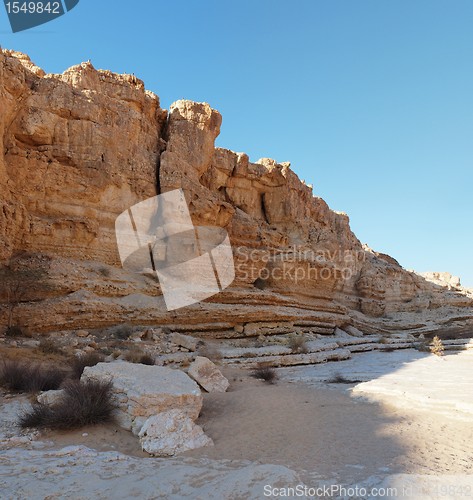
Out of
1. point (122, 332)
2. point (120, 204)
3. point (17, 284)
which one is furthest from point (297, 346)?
point (17, 284)

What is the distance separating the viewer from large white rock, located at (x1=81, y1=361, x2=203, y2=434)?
5273 millimetres

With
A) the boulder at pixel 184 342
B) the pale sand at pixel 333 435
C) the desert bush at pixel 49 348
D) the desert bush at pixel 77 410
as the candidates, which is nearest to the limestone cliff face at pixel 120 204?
the boulder at pixel 184 342

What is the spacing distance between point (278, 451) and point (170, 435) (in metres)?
1.44

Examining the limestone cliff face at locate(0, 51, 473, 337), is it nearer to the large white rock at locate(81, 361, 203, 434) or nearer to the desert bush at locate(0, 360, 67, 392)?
the desert bush at locate(0, 360, 67, 392)

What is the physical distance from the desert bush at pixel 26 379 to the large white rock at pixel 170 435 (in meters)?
3.17

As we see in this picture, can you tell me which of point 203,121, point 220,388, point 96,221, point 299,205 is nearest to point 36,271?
point 96,221

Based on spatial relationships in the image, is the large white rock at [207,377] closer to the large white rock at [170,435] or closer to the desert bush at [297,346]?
the large white rock at [170,435]

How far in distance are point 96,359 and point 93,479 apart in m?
6.01

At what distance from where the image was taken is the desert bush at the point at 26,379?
6727 millimetres

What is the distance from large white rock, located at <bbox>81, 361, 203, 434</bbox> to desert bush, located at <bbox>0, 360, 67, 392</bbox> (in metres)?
1.18

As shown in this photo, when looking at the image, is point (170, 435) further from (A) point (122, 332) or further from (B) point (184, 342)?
(A) point (122, 332)

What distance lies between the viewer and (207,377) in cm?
855

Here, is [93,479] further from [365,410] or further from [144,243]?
[144,243]

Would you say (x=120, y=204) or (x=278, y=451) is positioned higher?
(x=120, y=204)
